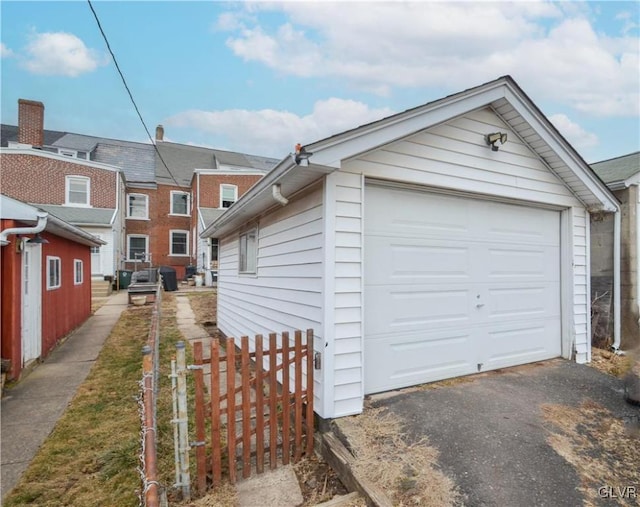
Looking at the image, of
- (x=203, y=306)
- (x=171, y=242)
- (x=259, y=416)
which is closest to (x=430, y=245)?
(x=259, y=416)

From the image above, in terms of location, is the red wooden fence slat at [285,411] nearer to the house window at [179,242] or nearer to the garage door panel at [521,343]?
the garage door panel at [521,343]

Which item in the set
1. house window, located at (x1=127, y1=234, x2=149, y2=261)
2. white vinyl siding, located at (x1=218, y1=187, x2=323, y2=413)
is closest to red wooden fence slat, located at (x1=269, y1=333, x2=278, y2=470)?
white vinyl siding, located at (x1=218, y1=187, x2=323, y2=413)

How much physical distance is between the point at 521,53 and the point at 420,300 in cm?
703

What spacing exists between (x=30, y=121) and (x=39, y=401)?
1842 centimetres

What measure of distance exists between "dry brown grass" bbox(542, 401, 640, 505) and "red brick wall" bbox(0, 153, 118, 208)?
20653 millimetres

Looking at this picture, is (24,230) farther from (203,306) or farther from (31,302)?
(203,306)

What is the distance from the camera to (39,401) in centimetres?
469

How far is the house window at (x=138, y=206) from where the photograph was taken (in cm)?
2194

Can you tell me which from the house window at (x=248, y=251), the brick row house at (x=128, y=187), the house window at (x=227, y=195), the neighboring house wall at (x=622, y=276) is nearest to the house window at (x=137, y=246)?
the brick row house at (x=128, y=187)

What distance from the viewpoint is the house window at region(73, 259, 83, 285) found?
9580 mm

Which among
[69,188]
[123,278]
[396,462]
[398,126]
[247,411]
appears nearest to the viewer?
[396,462]

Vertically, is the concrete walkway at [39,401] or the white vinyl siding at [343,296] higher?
the white vinyl siding at [343,296]

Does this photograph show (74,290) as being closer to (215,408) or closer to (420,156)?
(215,408)

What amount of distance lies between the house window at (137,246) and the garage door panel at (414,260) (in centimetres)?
2106
